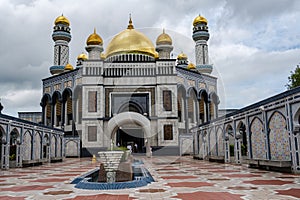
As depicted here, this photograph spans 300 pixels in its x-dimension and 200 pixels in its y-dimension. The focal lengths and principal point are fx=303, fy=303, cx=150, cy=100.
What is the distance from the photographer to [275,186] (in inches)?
265

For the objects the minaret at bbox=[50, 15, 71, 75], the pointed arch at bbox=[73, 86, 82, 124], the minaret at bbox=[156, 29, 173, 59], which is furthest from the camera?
the minaret at bbox=[50, 15, 71, 75]

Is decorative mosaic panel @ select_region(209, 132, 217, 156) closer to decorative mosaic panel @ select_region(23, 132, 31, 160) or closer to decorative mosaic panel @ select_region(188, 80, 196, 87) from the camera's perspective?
decorative mosaic panel @ select_region(23, 132, 31, 160)

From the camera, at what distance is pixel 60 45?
114 ft

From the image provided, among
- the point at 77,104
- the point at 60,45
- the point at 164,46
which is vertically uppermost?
the point at 60,45

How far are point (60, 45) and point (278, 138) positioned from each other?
29.5m

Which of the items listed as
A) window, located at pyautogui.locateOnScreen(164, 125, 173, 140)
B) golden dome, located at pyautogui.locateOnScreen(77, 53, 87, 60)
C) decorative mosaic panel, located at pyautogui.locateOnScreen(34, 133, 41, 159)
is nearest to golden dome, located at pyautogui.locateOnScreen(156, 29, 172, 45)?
window, located at pyautogui.locateOnScreen(164, 125, 173, 140)

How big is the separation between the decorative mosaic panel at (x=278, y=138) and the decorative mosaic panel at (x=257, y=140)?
570 millimetres

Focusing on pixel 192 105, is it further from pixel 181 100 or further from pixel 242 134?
pixel 242 134

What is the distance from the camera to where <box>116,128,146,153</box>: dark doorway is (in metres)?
30.3

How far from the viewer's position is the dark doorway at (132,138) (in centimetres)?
3027

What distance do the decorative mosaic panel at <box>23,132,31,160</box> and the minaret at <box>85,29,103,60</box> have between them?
506 inches

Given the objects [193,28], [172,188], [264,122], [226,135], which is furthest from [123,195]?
[193,28]

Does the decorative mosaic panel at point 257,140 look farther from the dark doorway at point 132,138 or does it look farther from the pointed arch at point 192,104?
the pointed arch at point 192,104

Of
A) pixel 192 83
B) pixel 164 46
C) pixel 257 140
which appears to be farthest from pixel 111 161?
pixel 192 83
